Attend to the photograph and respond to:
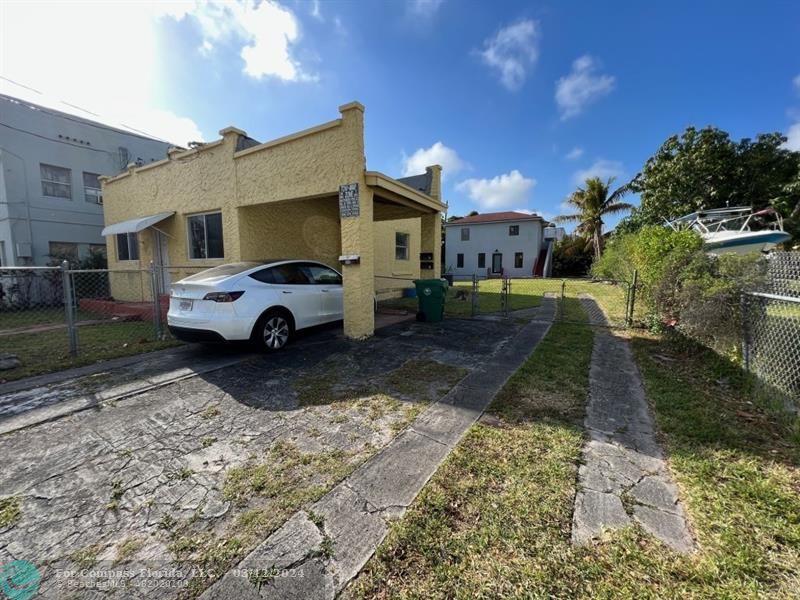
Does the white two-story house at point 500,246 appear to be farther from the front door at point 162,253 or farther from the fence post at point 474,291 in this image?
the front door at point 162,253

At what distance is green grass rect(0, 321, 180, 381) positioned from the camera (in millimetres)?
5156

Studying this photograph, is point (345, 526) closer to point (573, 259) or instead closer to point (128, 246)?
point (128, 246)

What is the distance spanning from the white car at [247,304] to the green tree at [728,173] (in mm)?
24262

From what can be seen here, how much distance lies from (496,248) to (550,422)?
30.5 metres

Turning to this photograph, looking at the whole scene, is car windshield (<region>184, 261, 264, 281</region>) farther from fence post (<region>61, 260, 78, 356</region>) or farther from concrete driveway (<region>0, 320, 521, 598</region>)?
fence post (<region>61, 260, 78, 356</region>)

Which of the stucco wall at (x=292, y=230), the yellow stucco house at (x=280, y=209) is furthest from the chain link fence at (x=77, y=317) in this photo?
the stucco wall at (x=292, y=230)

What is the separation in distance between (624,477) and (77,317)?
543 inches

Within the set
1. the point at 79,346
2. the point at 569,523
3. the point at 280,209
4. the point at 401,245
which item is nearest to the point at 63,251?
the point at 79,346

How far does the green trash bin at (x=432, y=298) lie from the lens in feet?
27.8

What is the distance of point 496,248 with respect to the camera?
32.1 metres

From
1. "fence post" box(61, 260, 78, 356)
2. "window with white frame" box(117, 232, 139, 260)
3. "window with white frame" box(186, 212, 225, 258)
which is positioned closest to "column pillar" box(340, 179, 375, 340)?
"window with white frame" box(186, 212, 225, 258)

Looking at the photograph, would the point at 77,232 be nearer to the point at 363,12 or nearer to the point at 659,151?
the point at 363,12

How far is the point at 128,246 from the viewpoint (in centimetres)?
1162

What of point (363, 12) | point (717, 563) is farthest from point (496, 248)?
point (717, 563)
